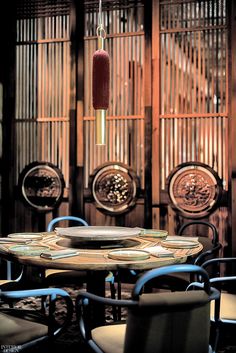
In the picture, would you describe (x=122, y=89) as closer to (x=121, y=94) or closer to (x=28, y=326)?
(x=121, y=94)

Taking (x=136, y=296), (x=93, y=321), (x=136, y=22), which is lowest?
(x=93, y=321)

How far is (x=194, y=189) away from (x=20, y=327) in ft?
8.48

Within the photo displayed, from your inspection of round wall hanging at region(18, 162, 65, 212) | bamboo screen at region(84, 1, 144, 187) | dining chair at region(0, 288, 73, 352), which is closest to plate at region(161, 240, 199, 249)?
dining chair at region(0, 288, 73, 352)

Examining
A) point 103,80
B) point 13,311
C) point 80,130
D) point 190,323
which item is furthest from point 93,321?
point 80,130

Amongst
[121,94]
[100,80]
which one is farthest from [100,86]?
[121,94]

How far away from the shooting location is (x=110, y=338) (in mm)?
1892

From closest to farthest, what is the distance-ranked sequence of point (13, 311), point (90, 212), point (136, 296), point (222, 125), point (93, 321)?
point (136, 296)
point (13, 311)
point (93, 321)
point (222, 125)
point (90, 212)

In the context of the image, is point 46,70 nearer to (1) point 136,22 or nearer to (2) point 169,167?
(1) point 136,22

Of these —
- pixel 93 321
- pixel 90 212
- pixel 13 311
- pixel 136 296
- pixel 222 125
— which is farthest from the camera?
pixel 90 212

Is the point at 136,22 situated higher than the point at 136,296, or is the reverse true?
the point at 136,22

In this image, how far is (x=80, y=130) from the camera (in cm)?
454

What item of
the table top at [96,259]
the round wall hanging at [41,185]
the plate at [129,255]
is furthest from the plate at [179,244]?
the round wall hanging at [41,185]

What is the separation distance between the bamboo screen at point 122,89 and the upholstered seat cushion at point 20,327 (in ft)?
7.96

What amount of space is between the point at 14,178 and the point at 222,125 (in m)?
2.17
